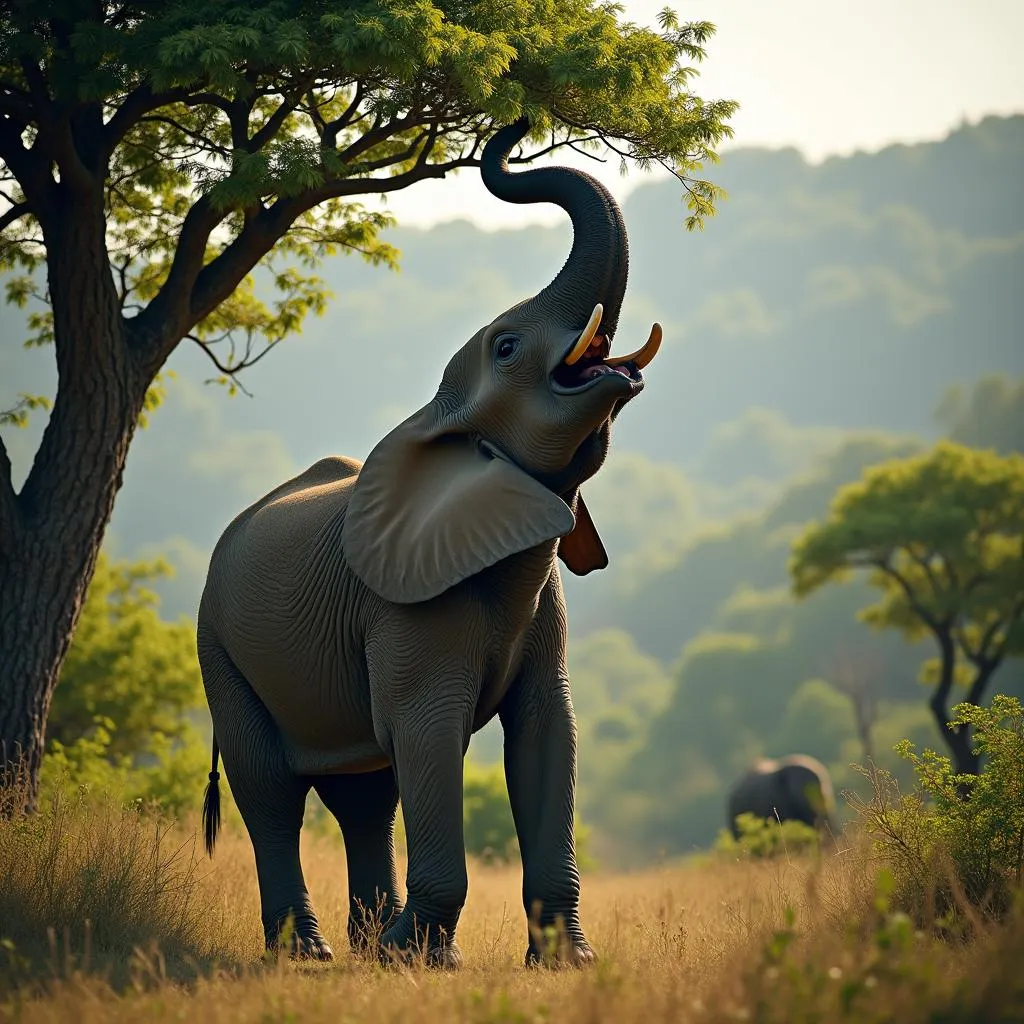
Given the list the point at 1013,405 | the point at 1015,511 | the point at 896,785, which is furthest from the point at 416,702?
the point at 1013,405

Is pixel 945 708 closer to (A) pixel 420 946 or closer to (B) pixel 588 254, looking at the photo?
(A) pixel 420 946

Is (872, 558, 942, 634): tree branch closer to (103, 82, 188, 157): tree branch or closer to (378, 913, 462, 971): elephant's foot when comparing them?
(103, 82, 188, 157): tree branch

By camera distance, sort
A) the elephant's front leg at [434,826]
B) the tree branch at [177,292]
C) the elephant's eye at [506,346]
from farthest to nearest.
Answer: the tree branch at [177,292]
the elephant's eye at [506,346]
the elephant's front leg at [434,826]

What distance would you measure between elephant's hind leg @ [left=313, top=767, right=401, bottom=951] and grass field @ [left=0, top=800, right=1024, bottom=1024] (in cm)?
37

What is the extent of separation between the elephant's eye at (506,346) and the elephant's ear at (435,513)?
48 cm

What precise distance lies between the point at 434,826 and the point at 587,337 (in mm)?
2458

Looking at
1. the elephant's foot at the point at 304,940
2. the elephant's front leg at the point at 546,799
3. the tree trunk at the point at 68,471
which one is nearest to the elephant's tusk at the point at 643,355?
the elephant's front leg at the point at 546,799

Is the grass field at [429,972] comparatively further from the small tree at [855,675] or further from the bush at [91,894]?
the small tree at [855,675]

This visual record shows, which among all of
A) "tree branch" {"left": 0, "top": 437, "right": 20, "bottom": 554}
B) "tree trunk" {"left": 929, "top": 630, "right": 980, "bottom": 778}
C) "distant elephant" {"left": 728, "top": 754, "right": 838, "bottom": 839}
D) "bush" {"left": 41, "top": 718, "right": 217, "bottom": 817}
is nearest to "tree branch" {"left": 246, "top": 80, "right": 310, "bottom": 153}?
"tree branch" {"left": 0, "top": 437, "right": 20, "bottom": 554}

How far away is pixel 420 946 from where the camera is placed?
706 cm

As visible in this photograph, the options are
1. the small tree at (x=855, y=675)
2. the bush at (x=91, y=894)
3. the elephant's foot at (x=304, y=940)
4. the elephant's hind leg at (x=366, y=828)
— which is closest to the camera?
the bush at (x=91, y=894)

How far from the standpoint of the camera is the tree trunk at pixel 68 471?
10.2 meters

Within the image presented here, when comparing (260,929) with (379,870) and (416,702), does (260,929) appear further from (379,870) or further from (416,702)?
(416,702)

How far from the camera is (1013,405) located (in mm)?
144375
